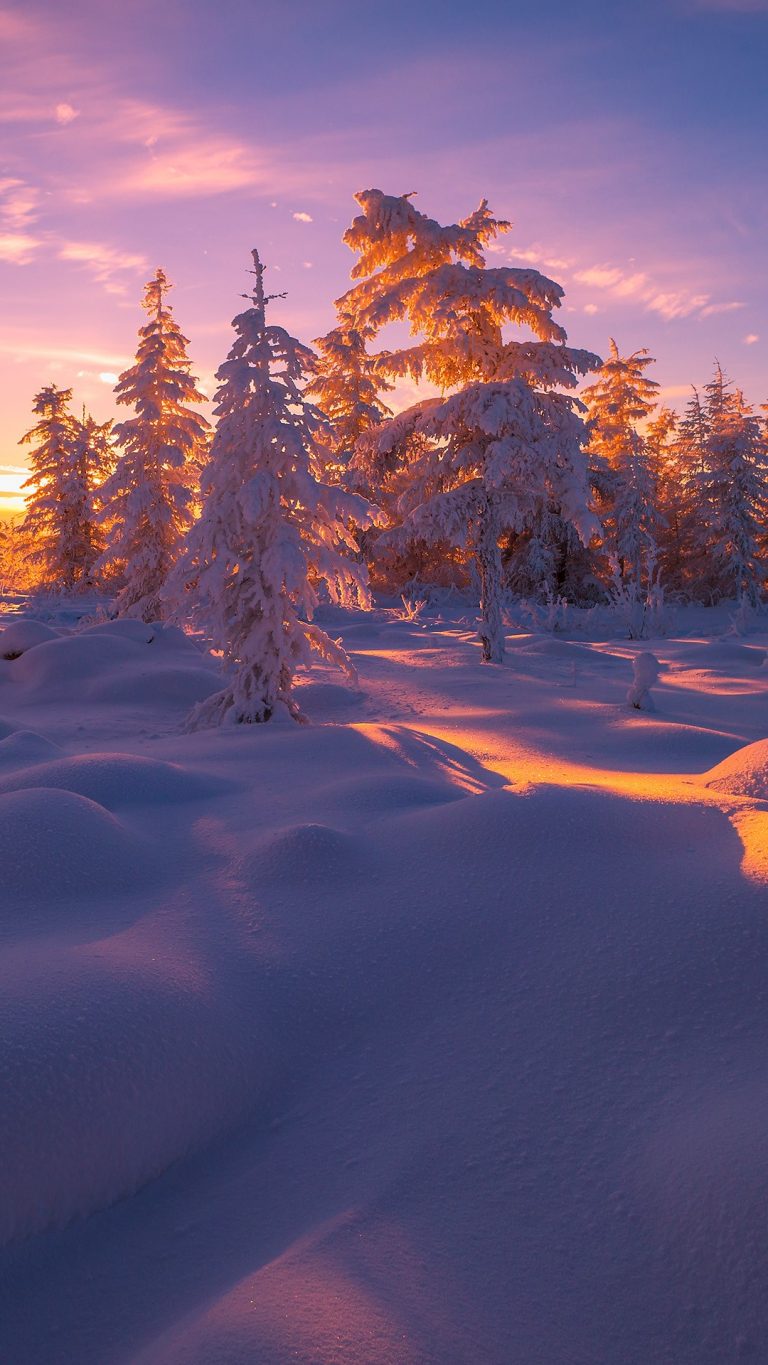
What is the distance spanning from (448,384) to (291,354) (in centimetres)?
621

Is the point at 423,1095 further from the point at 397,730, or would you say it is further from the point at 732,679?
the point at 732,679

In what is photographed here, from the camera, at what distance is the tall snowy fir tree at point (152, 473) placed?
18625mm

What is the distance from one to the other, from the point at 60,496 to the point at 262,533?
21424 mm

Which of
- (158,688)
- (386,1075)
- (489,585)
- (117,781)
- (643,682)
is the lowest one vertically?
(386,1075)

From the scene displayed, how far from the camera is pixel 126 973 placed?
265cm

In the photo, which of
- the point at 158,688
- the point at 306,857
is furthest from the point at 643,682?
the point at 158,688

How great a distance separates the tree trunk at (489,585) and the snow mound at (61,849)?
9.55 metres

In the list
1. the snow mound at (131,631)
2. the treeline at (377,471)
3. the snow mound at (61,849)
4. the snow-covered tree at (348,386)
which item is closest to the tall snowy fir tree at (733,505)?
the treeline at (377,471)

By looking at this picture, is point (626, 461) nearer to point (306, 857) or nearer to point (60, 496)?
point (60, 496)

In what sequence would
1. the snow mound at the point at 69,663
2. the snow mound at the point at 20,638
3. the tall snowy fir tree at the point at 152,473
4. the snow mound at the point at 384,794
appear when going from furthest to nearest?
1. the tall snowy fir tree at the point at 152,473
2. the snow mound at the point at 20,638
3. the snow mound at the point at 69,663
4. the snow mound at the point at 384,794

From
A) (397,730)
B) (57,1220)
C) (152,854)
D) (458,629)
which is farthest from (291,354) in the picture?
(458,629)

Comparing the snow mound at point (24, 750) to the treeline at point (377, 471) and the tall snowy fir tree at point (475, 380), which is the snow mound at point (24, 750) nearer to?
the treeline at point (377, 471)

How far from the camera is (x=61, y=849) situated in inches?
149

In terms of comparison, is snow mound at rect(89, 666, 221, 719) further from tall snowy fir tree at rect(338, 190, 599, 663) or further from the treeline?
Answer: tall snowy fir tree at rect(338, 190, 599, 663)
